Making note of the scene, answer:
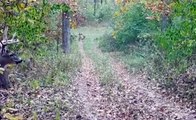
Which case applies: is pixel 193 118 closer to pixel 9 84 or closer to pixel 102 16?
pixel 9 84

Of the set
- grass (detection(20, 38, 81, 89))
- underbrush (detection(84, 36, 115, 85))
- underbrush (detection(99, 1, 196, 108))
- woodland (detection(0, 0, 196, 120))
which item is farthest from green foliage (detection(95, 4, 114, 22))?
grass (detection(20, 38, 81, 89))

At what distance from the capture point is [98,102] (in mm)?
10977

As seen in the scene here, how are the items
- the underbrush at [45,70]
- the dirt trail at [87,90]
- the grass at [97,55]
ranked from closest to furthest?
the dirt trail at [87,90] → the underbrush at [45,70] → the grass at [97,55]

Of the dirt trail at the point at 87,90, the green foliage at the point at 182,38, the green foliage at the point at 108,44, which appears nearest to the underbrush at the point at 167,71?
the green foliage at the point at 182,38

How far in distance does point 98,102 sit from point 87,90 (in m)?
2.03

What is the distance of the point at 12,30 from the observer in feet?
39.0

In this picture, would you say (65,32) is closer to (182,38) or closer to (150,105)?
(182,38)

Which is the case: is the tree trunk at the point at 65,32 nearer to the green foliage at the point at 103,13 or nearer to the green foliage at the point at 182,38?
the green foliage at the point at 182,38

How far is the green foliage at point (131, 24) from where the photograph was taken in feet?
71.4

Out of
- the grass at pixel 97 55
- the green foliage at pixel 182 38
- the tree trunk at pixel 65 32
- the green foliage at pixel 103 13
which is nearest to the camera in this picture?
the green foliage at pixel 182 38

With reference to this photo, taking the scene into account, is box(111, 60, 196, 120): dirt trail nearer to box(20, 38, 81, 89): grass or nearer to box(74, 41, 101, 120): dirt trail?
box(74, 41, 101, 120): dirt trail

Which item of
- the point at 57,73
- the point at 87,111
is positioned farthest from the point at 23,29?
the point at 87,111

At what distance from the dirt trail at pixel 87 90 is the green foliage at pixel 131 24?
166 inches

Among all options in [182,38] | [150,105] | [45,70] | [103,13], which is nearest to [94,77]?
[45,70]
